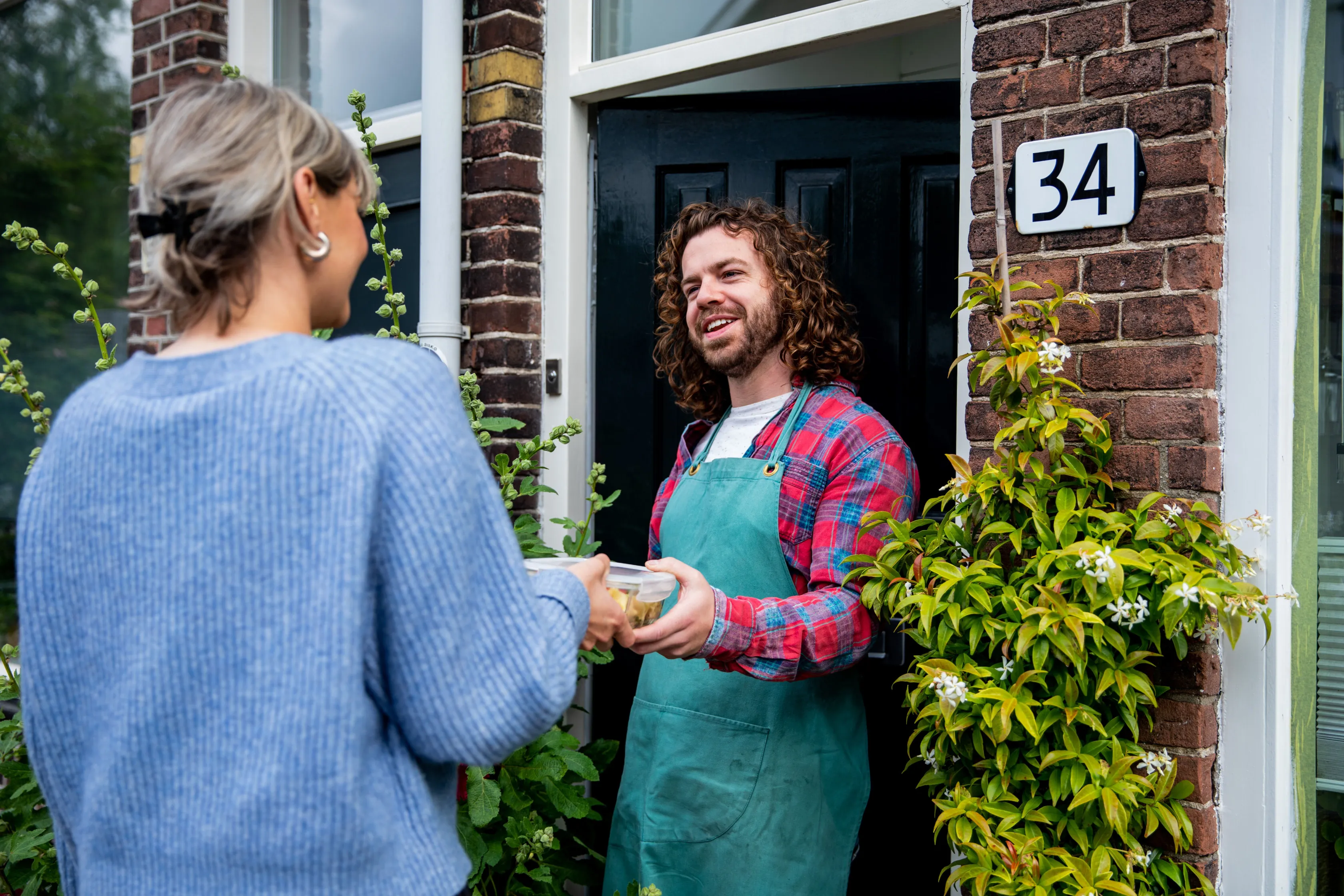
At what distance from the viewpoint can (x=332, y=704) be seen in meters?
0.99

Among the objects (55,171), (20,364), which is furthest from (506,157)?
(55,171)

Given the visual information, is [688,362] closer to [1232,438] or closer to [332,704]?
[1232,438]

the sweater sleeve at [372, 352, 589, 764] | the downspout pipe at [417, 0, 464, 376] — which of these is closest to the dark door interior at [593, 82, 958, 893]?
the downspout pipe at [417, 0, 464, 376]

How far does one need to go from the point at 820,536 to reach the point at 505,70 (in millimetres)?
1673

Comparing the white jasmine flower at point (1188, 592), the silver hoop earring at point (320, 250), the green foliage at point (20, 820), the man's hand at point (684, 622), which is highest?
the silver hoop earring at point (320, 250)

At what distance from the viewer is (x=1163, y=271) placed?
6.06 ft

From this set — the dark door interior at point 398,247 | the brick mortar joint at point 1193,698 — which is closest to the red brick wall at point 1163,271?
the brick mortar joint at point 1193,698

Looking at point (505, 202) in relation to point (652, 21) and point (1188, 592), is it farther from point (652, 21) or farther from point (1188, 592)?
point (1188, 592)

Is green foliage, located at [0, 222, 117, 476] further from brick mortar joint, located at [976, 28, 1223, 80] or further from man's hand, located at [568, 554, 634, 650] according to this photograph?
brick mortar joint, located at [976, 28, 1223, 80]

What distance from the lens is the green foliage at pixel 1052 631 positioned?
5.44 ft

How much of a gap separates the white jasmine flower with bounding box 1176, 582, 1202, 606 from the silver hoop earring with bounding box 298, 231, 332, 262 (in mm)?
1296

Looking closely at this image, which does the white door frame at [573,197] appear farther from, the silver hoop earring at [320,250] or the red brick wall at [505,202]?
the silver hoop earring at [320,250]

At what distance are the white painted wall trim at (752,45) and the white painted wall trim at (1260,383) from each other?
0.65m

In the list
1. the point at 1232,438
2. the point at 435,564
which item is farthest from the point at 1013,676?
the point at 435,564
